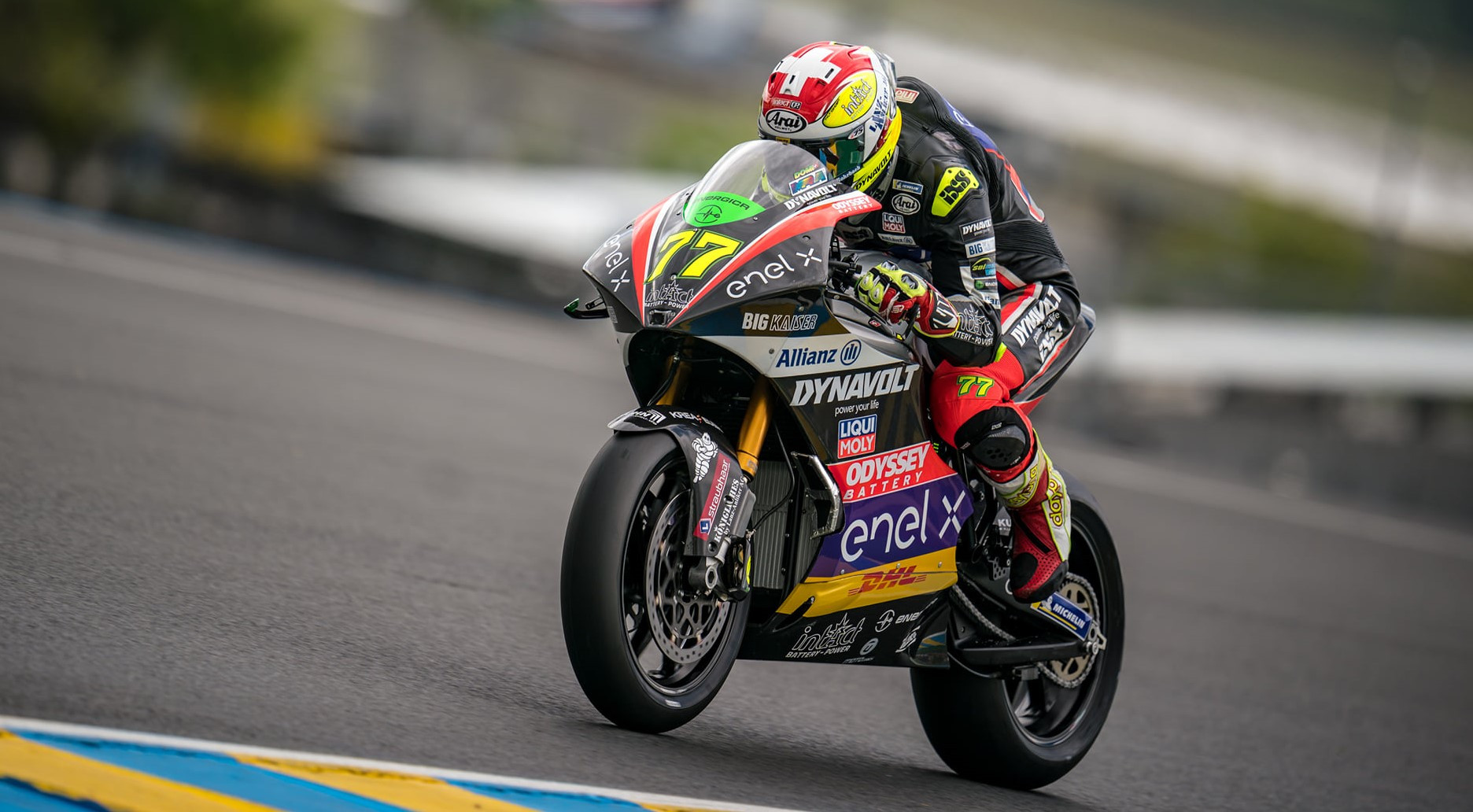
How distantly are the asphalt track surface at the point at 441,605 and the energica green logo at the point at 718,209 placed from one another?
1465 millimetres

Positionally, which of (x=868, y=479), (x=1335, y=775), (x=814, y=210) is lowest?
(x=1335, y=775)

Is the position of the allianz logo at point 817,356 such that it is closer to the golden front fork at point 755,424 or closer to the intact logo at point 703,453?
the golden front fork at point 755,424

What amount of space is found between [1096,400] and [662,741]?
1582cm

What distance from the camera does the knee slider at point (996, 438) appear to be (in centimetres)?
520

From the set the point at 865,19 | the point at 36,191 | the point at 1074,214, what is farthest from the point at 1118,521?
the point at 865,19

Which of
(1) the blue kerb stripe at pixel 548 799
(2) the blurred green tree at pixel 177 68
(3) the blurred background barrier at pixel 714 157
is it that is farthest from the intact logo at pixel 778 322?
(2) the blurred green tree at pixel 177 68

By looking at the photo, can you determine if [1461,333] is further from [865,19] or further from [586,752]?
[865,19]

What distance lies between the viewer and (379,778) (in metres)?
3.88

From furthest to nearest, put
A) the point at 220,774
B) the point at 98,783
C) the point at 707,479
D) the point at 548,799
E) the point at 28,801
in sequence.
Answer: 1. the point at 707,479
2. the point at 548,799
3. the point at 220,774
4. the point at 98,783
5. the point at 28,801

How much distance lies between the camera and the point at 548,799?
13.1 feet

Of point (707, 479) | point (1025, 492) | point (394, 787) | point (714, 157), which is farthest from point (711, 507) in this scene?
point (714, 157)

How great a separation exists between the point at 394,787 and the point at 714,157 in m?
44.2

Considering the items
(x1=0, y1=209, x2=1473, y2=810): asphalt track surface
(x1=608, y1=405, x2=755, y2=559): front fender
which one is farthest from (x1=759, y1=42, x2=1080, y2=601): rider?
(x1=0, y1=209, x2=1473, y2=810): asphalt track surface

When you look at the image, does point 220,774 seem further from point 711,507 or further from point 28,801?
point 711,507
